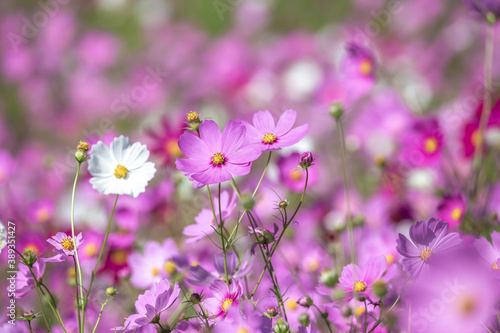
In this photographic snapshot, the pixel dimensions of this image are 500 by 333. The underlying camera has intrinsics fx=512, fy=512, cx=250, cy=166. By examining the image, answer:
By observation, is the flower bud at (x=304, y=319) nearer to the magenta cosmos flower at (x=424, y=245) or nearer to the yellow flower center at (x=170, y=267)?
the magenta cosmos flower at (x=424, y=245)

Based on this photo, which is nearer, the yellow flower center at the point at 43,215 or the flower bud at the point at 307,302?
the flower bud at the point at 307,302

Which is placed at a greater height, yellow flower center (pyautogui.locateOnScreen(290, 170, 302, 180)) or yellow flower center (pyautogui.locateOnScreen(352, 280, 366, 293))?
yellow flower center (pyautogui.locateOnScreen(290, 170, 302, 180))

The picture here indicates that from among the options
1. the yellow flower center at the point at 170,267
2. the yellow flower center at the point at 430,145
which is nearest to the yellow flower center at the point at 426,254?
the yellow flower center at the point at 170,267

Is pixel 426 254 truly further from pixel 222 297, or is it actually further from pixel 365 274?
pixel 222 297

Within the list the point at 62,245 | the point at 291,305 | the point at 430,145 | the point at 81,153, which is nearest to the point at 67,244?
the point at 62,245

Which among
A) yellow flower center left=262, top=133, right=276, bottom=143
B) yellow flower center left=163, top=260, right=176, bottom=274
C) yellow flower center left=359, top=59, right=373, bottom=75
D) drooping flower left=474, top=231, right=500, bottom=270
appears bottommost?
drooping flower left=474, top=231, right=500, bottom=270

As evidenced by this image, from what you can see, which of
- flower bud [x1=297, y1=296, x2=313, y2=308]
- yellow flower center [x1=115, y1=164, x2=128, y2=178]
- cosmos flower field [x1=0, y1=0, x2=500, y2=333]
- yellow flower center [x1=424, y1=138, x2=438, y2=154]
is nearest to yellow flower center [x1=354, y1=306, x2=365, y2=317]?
cosmos flower field [x1=0, y1=0, x2=500, y2=333]

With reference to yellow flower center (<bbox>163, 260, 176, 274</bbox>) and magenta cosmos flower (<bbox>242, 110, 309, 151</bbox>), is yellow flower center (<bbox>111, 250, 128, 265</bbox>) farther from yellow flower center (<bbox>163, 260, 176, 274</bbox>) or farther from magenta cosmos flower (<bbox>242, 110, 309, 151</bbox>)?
magenta cosmos flower (<bbox>242, 110, 309, 151</bbox>)
